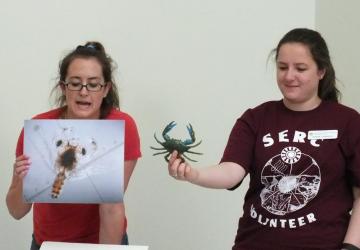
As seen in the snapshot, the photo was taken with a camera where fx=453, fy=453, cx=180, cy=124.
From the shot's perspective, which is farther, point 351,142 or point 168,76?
point 168,76

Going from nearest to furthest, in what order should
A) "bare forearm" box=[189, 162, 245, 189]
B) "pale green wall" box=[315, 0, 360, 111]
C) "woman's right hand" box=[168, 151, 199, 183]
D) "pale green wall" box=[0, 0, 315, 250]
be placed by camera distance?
"woman's right hand" box=[168, 151, 199, 183] < "bare forearm" box=[189, 162, 245, 189] < "pale green wall" box=[0, 0, 315, 250] < "pale green wall" box=[315, 0, 360, 111]

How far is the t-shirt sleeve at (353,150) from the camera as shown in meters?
1.08

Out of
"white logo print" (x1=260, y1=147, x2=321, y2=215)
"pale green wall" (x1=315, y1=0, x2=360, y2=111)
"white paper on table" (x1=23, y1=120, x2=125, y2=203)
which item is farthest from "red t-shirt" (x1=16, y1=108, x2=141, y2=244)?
"pale green wall" (x1=315, y1=0, x2=360, y2=111)

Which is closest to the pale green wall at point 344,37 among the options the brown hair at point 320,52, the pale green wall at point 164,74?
the pale green wall at point 164,74

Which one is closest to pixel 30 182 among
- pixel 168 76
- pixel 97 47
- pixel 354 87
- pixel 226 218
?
pixel 97 47

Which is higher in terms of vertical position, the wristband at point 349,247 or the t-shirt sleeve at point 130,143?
the t-shirt sleeve at point 130,143

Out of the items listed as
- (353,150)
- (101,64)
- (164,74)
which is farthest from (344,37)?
(101,64)

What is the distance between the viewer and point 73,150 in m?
1.04

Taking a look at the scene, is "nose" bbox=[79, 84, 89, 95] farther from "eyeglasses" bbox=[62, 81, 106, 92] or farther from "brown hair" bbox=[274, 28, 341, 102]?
"brown hair" bbox=[274, 28, 341, 102]

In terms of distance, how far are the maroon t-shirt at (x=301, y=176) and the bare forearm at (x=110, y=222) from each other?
0.99 feet

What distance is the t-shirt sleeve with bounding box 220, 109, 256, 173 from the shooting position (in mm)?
1128

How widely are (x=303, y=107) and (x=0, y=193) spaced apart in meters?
1.09

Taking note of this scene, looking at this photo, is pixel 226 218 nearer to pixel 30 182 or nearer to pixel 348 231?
pixel 348 231

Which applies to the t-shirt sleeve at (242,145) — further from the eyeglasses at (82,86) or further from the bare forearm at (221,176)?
the eyeglasses at (82,86)
